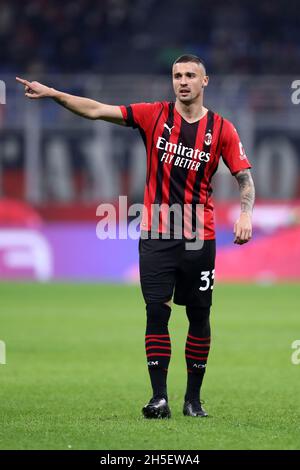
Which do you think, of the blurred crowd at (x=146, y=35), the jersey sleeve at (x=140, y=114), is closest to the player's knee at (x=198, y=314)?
the jersey sleeve at (x=140, y=114)

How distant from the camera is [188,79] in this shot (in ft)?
21.4

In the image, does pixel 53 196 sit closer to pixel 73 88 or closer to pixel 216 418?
pixel 73 88

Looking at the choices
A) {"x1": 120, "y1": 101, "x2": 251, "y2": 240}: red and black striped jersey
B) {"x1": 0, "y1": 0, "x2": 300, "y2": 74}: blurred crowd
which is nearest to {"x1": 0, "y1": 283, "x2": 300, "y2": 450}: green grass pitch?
{"x1": 120, "y1": 101, "x2": 251, "y2": 240}: red and black striped jersey

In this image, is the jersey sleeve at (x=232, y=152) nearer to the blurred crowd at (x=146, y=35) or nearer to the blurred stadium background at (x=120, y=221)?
the blurred stadium background at (x=120, y=221)

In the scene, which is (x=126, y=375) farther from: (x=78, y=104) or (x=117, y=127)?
(x=117, y=127)

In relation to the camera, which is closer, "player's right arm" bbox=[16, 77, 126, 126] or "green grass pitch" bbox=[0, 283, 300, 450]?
"green grass pitch" bbox=[0, 283, 300, 450]

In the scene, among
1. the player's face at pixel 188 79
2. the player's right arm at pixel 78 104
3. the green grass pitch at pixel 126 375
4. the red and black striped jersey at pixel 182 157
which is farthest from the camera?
the red and black striped jersey at pixel 182 157

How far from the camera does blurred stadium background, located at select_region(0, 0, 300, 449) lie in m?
7.22

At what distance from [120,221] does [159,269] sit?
14.2 meters

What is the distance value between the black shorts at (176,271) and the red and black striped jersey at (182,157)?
0.34ft

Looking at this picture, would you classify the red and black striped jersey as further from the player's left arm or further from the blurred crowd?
the blurred crowd

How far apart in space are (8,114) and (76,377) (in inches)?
539

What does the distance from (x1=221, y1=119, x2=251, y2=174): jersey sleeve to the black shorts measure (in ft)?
1.64

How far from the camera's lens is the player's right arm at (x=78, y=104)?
6402 mm
